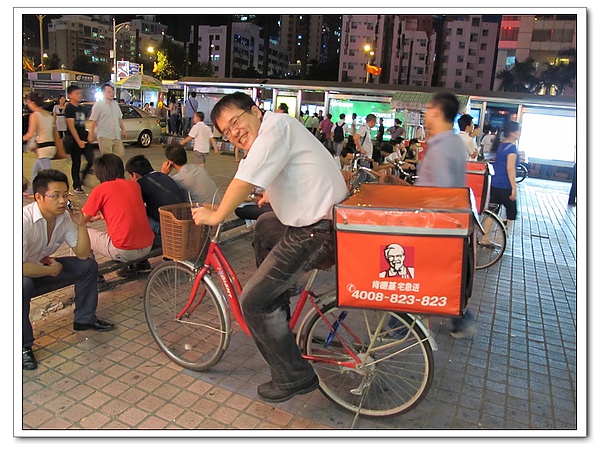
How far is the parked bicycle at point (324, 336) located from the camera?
9.56ft

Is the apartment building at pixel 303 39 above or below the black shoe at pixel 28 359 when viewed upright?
above

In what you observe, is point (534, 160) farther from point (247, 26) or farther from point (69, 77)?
point (247, 26)

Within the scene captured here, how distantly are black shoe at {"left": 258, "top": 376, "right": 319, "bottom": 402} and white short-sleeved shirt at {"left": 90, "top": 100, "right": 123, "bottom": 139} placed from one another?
273 inches

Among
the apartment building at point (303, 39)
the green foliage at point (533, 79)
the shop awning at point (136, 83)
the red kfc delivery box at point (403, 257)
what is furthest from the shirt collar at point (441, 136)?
the apartment building at point (303, 39)

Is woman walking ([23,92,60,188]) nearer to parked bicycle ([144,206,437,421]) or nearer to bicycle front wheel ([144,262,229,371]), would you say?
bicycle front wheel ([144,262,229,371])

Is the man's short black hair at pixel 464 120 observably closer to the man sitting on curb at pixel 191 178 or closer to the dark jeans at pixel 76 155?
the man sitting on curb at pixel 191 178

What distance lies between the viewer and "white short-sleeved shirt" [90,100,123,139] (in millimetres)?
8484

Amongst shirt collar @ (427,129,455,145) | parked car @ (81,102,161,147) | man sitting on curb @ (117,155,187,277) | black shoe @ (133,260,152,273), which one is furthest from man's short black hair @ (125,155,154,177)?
parked car @ (81,102,161,147)

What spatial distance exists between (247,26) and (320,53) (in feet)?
76.6

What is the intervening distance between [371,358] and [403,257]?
86 centimetres

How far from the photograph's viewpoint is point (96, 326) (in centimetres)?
391

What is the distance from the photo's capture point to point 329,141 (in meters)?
17.7

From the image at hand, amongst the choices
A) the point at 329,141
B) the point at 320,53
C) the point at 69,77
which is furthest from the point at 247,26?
the point at 329,141

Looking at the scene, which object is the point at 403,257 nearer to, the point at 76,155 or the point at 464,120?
the point at 464,120
